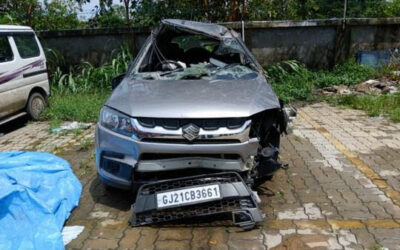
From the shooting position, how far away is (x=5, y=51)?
6.89m

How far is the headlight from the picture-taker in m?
3.41

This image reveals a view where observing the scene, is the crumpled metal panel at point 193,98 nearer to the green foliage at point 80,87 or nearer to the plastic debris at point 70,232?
the plastic debris at point 70,232

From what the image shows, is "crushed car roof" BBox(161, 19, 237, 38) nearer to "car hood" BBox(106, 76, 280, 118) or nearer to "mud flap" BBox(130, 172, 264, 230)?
"car hood" BBox(106, 76, 280, 118)

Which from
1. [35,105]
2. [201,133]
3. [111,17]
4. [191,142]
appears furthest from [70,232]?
[111,17]

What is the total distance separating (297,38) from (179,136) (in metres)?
8.16

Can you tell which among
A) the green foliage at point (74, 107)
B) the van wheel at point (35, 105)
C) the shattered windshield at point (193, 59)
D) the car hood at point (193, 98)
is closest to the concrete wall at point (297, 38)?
the green foliage at point (74, 107)

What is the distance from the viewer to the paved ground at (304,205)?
3152 millimetres

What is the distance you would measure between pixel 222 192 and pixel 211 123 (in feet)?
1.91

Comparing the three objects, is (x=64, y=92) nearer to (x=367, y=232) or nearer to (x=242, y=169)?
(x=242, y=169)

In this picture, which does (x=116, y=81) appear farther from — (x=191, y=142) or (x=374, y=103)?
(x=374, y=103)

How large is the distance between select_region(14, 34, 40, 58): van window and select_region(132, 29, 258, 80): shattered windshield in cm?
323

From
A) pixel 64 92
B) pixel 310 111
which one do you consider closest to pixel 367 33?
pixel 310 111

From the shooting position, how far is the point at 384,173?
4.55 m

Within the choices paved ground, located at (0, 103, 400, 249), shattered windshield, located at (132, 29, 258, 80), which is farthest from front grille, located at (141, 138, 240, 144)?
shattered windshield, located at (132, 29, 258, 80)
